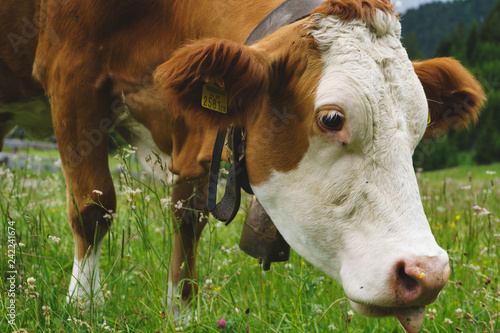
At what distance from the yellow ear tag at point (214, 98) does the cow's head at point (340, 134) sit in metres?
0.03

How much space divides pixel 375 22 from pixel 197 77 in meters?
0.80

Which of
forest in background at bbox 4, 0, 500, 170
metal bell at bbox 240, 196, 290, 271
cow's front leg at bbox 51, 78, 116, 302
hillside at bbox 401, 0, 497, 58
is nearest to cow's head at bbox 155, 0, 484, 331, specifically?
metal bell at bbox 240, 196, 290, 271

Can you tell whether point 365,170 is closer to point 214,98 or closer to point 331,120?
point 331,120

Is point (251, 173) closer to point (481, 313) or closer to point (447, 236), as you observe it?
point (481, 313)

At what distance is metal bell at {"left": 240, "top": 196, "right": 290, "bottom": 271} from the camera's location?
113 inches

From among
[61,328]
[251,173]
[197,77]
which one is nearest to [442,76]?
[251,173]

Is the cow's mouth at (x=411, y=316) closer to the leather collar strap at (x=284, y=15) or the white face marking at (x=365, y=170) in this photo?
the white face marking at (x=365, y=170)

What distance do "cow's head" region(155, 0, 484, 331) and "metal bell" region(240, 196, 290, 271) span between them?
0.46 metres

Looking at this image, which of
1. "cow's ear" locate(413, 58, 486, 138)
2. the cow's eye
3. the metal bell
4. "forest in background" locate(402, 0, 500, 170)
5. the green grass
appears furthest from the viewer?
"forest in background" locate(402, 0, 500, 170)

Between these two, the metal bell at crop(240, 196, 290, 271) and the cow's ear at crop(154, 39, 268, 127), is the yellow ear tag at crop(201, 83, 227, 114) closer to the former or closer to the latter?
the cow's ear at crop(154, 39, 268, 127)

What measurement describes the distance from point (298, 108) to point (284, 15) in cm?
53

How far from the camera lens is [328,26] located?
7.28ft

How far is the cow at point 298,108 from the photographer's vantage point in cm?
197

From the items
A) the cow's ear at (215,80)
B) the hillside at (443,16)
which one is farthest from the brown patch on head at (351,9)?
the hillside at (443,16)
